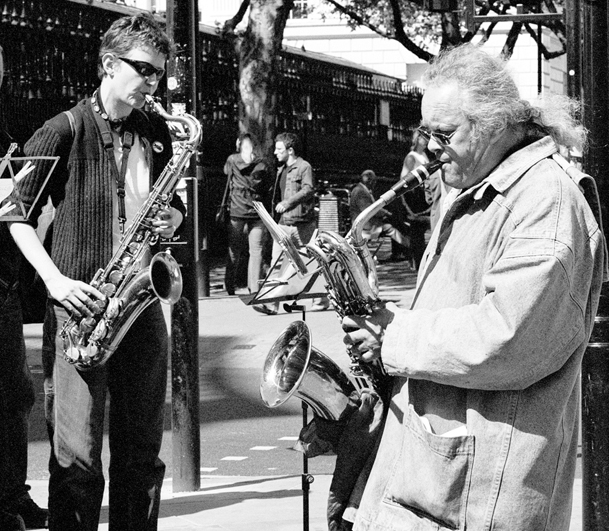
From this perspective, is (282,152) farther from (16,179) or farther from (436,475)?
(436,475)

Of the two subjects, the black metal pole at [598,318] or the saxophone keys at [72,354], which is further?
the black metal pole at [598,318]

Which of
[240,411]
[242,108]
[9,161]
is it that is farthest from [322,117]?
[9,161]

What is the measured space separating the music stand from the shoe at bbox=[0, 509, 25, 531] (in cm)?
146

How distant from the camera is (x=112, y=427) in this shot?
14.1 feet

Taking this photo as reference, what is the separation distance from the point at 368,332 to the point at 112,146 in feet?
5.30

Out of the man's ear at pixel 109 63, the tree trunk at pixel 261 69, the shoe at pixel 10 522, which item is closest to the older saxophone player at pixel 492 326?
the man's ear at pixel 109 63

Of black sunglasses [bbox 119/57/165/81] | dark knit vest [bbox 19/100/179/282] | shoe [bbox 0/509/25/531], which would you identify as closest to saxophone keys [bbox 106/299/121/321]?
dark knit vest [bbox 19/100/179/282]

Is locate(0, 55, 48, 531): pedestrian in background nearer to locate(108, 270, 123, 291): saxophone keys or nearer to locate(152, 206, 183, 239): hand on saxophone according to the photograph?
locate(108, 270, 123, 291): saxophone keys

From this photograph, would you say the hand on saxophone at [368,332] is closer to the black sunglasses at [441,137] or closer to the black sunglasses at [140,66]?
the black sunglasses at [441,137]

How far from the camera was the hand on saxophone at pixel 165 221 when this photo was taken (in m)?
4.37

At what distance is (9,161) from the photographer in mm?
3836

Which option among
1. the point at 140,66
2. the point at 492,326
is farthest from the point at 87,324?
the point at 492,326

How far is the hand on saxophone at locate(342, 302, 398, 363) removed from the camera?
304 cm

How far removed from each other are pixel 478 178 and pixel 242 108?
1357 cm
